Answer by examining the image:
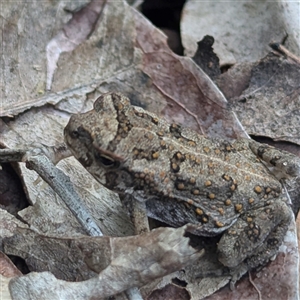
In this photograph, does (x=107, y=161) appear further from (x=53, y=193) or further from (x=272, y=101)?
(x=272, y=101)

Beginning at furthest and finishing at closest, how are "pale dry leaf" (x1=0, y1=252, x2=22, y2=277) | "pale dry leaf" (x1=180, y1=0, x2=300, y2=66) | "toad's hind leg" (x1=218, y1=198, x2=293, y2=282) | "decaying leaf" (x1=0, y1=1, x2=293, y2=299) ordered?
"pale dry leaf" (x1=180, y1=0, x2=300, y2=66) → "decaying leaf" (x1=0, y1=1, x2=293, y2=299) → "toad's hind leg" (x1=218, y1=198, x2=293, y2=282) → "pale dry leaf" (x1=0, y1=252, x2=22, y2=277)

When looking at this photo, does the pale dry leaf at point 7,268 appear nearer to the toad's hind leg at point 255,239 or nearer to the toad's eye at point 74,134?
the toad's eye at point 74,134

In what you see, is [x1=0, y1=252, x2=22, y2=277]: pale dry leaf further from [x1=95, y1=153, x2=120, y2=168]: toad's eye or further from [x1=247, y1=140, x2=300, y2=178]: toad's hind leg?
[x1=247, y1=140, x2=300, y2=178]: toad's hind leg

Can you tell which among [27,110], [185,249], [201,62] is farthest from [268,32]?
[185,249]

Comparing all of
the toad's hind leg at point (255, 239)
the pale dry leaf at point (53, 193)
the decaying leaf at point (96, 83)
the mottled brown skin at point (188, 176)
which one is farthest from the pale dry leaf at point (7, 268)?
the toad's hind leg at point (255, 239)

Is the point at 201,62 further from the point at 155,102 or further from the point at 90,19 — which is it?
the point at 90,19

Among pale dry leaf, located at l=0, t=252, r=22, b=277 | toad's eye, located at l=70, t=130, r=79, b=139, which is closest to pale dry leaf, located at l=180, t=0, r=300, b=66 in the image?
toad's eye, located at l=70, t=130, r=79, b=139

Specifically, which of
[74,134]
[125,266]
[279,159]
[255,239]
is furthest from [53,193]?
[279,159]
